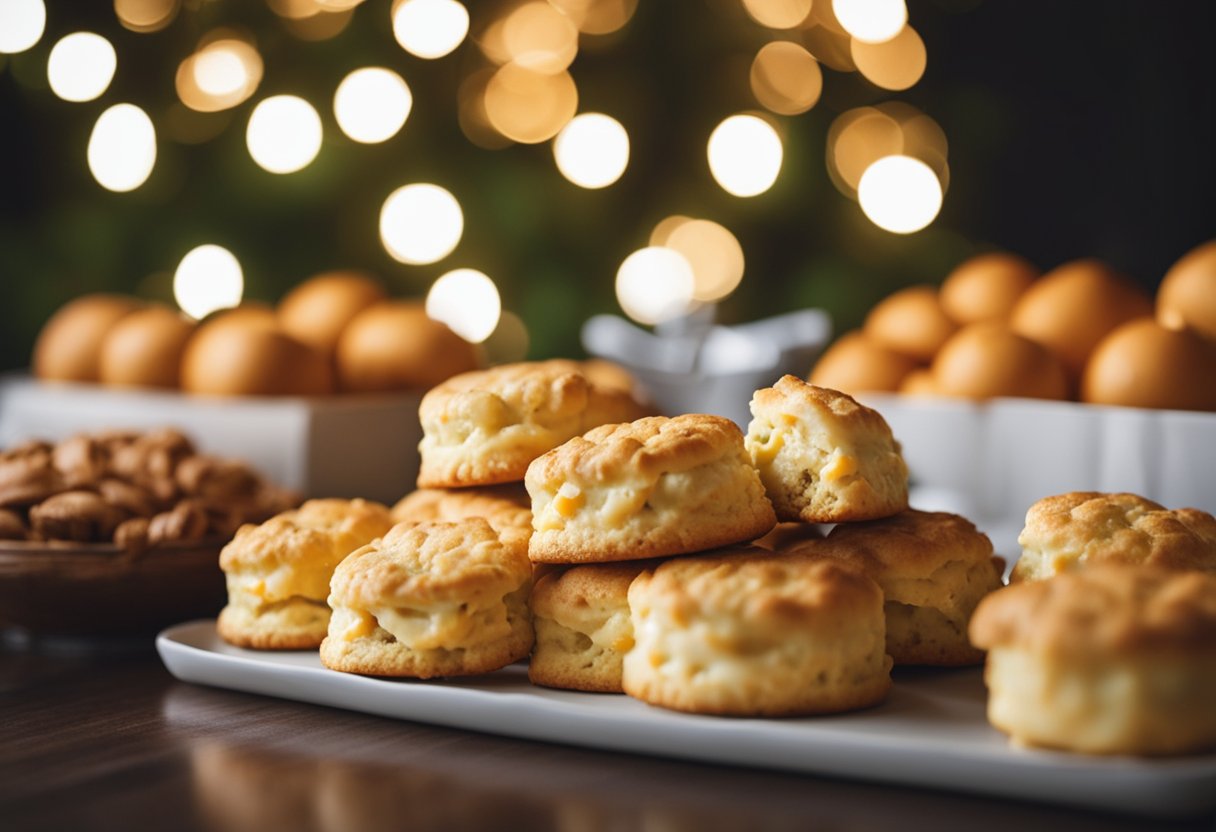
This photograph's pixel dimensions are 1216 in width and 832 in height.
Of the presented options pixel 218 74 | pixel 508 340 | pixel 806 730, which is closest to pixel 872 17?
pixel 508 340

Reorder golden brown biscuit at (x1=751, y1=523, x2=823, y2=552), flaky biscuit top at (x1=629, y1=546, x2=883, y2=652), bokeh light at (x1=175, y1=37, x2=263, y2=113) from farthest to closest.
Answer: bokeh light at (x1=175, y1=37, x2=263, y2=113), golden brown biscuit at (x1=751, y1=523, x2=823, y2=552), flaky biscuit top at (x1=629, y1=546, x2=883, y2=652)

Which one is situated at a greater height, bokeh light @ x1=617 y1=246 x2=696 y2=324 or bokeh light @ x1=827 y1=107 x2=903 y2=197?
bokeh light @ x1=827 y1=107 x2=903 y2=197

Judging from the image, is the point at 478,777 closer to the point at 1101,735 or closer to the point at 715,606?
the point at 715,606

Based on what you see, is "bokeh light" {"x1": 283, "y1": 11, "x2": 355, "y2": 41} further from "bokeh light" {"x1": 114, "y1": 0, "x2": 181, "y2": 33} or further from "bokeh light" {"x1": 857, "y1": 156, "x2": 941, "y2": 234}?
"bokeh light" {"x1": 857, "y1": 156, "x2": 941, "y2": 234}

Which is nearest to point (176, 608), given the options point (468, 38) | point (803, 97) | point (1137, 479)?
point (1137, 479)

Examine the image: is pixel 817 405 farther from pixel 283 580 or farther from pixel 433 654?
pixel 283 580

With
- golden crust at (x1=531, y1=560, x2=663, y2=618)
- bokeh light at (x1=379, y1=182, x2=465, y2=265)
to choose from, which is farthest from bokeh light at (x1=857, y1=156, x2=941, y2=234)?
golden crust at (x1=531, y1=560, x2=663, y2=618)

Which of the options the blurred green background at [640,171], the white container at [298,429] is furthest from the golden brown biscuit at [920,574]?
the blurred green background at [640,171]
